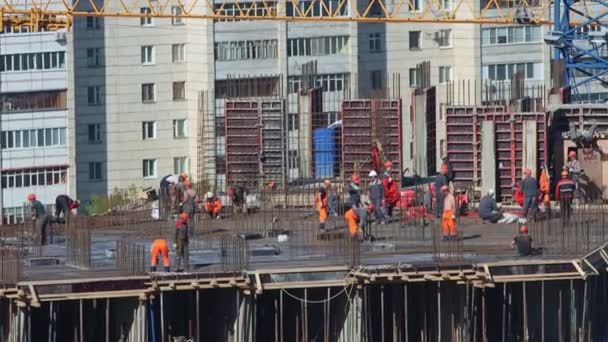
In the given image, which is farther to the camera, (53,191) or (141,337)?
(53,191)

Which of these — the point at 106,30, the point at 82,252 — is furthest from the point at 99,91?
the point at 82,252

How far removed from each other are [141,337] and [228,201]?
16979 millimetres

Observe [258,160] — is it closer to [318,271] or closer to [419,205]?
[419,205]

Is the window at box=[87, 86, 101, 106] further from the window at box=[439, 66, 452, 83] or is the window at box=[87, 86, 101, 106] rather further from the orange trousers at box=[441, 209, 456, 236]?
the orange trousers at box=[441, 209, 456, 236]

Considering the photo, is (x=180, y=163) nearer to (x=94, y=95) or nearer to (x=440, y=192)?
(x=94, y=95)

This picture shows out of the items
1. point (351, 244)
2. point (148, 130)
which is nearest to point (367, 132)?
point (351, 244)

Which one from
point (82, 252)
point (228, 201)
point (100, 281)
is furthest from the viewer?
point (228, 201)

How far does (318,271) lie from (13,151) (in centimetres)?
4765

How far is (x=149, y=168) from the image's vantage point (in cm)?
10162

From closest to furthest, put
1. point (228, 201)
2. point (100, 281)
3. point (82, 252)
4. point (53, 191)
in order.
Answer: point (100, 281), point (82, 252), point (228, 201), point (53, 191)

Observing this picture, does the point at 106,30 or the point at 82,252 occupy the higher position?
the point at 106,30

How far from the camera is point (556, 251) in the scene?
57312mm

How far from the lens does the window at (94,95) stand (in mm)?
100375

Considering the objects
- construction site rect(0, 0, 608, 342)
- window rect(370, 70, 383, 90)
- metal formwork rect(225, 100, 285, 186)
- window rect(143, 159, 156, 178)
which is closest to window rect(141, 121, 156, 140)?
window rect(143, 159, 156, 178)
